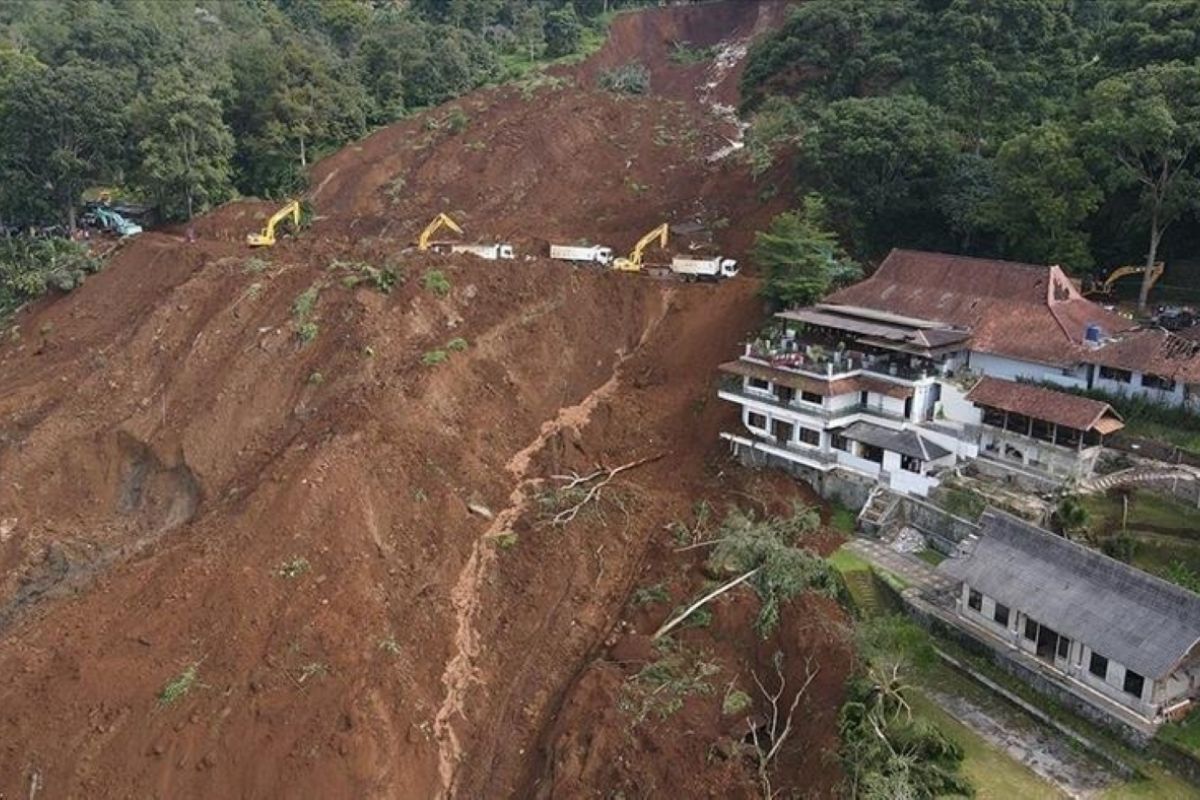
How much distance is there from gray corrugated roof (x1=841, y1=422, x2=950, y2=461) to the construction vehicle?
115 ft

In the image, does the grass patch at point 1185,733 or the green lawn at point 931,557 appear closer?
the grass patch at point 1185,733

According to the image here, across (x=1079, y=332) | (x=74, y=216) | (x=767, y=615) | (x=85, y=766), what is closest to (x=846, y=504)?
(x=767, y=615)

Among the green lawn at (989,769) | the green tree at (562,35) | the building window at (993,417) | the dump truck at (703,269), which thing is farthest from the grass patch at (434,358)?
the green tree at (562,35)

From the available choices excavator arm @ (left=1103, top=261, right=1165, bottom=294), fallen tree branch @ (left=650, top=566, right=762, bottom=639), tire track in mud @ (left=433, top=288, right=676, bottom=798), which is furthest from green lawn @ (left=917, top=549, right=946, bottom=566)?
excavator arm @ (left=1103, top=261, right=1165, bottom=294)

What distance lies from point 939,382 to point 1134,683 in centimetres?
1084

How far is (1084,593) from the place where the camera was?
71.3 feet

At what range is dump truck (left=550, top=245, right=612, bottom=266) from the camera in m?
41.4

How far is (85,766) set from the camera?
23.8 meters

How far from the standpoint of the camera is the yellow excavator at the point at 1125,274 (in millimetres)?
34156

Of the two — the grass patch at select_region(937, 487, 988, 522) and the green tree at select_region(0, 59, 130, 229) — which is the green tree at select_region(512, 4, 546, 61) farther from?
the grass patch at select_region(937, 487, 988, 522)

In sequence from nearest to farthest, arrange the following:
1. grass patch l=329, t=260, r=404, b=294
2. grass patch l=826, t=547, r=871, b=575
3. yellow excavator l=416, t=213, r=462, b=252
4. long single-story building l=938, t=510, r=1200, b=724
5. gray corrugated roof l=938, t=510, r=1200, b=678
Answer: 1. gray corrugated roof l=938, t=510, r=1200, b=678
2. long single-story building l=938, t=510, r=1200, b=724
3. grass patch l=826, t=547, r=871, b=575
4. grass patch l=329, t=260, r=404, b=294
5. yellow excavator l=416, t=213, r=462, b=252

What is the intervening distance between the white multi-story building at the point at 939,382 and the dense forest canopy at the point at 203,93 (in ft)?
101

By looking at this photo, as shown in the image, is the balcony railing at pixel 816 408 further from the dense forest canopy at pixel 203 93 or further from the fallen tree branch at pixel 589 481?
the dense forest canopy at pixel 203 93

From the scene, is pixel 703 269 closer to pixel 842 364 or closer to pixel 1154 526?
pixel 842 364
